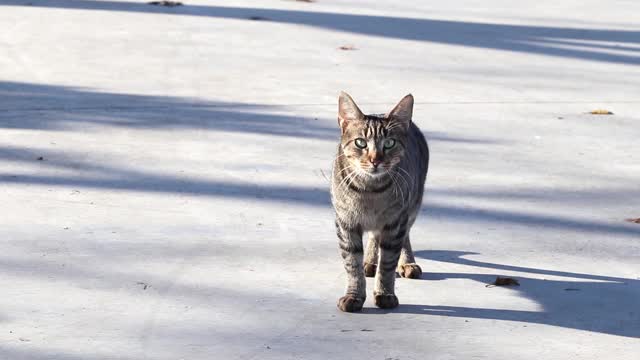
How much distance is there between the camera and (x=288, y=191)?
7.10m

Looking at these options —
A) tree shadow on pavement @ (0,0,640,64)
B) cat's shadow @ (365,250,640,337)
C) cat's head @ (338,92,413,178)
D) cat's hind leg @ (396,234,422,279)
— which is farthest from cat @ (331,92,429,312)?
tree shadow on pavement @ (0,0,640,64)

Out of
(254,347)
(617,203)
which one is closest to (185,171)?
(617,203)

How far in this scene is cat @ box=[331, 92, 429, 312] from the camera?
5090 mm

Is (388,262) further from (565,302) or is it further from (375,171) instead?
(565,302)

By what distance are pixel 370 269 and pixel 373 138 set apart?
2.86 ft

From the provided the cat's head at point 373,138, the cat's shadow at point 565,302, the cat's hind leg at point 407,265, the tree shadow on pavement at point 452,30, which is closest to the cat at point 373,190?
the cat's head at point 373,138

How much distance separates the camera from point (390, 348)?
190 inches

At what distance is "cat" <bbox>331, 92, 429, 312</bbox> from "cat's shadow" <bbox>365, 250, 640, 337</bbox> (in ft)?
0.46

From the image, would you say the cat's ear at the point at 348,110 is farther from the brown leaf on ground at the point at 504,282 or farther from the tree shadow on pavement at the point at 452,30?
the tree shadow on pavement at the point at 452,30

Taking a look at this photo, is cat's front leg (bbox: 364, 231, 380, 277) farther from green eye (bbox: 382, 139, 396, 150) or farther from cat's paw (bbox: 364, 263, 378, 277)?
green eye (bbox: 382, 139, 396, 150)

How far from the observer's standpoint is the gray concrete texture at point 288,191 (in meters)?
5.03

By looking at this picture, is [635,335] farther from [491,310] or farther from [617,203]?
[617,203]

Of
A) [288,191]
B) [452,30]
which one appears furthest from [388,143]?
[452,30]

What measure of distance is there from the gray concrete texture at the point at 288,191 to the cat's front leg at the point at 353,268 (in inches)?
2.3
